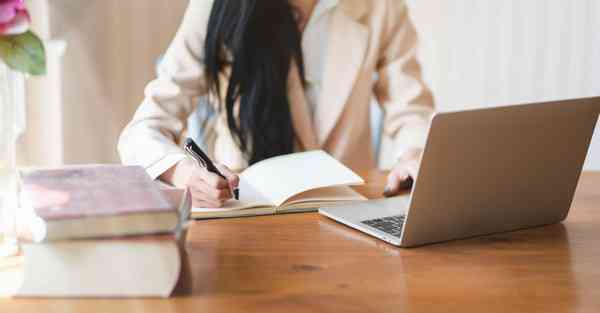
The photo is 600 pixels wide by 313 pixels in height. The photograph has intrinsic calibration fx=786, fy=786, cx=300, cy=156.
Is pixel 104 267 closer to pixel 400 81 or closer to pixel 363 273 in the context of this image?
pixel 363 273

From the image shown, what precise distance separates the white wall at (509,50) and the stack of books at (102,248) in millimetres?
2265

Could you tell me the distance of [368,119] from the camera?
1.92 m

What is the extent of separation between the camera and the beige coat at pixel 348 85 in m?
1.68

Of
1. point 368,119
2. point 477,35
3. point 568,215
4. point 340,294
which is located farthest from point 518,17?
point 340,294

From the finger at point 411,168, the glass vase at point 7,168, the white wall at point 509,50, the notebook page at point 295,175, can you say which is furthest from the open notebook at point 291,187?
the white wall at point 509,50

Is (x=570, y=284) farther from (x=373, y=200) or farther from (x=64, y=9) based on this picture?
(x=64, y=9)

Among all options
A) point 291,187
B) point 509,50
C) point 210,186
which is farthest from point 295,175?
point 509,50


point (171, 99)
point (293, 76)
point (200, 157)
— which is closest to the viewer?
point (200, 157)

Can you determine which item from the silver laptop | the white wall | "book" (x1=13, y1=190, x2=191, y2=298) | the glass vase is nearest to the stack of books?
"book" (x1=13, y1=190, x2=191, y2=298)

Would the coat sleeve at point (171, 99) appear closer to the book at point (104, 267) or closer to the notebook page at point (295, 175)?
the notebook page at point (295, 175)

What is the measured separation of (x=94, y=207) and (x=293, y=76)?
Answer: 1.07 m

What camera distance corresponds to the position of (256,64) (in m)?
1.72

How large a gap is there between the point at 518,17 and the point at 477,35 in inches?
6.1

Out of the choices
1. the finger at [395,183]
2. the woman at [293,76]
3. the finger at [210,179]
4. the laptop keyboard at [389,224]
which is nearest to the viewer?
the laptop keyboard at [389,224]
